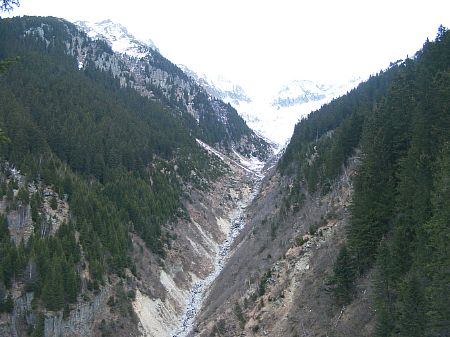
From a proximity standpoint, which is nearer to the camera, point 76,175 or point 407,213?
point 407,213

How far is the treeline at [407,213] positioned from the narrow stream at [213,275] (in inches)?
955

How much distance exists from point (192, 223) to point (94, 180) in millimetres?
19112

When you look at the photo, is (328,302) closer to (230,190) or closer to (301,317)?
(301,317)

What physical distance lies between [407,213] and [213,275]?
40792 millimetres

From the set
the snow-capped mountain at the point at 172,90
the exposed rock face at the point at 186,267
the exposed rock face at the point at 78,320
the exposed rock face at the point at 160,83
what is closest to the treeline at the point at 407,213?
the exposed rock face at the point at 186,267

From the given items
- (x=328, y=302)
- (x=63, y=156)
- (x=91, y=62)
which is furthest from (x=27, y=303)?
(x=91, y=62)

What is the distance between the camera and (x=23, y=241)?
1770 inches

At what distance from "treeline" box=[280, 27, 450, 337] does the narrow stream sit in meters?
24.3

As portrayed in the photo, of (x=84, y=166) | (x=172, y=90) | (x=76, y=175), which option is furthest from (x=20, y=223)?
(x=172, y=90)

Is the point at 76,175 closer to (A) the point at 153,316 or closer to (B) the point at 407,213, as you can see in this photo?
(A) the point at 153,316

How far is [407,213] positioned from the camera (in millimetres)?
28391

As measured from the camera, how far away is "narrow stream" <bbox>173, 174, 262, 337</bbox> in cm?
5052

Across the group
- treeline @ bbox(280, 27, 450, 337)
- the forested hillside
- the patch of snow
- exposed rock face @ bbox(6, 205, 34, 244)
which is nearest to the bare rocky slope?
treeline @ bbox(280, 27, 450, 337)

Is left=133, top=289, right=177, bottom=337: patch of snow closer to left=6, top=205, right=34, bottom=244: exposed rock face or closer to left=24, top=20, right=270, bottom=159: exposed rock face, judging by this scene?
left=6, top=205, right=34, bottom=244: exposed rock face
